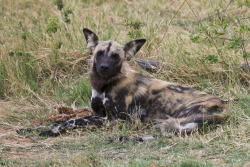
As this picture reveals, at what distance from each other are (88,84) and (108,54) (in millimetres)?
1146

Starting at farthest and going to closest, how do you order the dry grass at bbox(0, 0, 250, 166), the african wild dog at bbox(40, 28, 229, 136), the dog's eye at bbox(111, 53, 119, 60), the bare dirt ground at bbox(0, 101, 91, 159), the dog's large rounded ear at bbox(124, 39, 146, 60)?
the dog's large rounded ear at bbox(124, 39, 146, 60), the dog's eye at bbox(111, 53, 119, 60), the african wild dog at bbox(40, 28, 229, 136), the bare dirt ground at bbox(0, 101, 91, 159), the dry grass at bbox(0, 0, 250, 166)

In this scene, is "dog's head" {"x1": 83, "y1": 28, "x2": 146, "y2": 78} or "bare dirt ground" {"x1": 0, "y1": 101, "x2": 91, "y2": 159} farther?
"dog's head" {"x1": 83, "y1": 28, "x2": 146, "y2": 78}

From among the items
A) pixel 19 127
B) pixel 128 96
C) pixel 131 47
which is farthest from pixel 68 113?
pixel 131 47

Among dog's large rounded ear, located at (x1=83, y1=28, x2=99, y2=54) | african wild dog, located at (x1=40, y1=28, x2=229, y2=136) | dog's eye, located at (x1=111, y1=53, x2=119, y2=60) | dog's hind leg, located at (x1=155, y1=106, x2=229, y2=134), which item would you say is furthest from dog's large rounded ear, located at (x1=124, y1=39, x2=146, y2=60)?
dog's hind leg, located at (x1=155, y1=106, x2=229, y2=134)

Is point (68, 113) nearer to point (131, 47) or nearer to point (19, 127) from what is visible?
point (19, 127)

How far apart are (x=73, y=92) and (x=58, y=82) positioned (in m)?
0.53

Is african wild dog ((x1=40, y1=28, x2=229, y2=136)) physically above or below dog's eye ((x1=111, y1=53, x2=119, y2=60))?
below

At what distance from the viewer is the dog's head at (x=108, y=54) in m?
4.61

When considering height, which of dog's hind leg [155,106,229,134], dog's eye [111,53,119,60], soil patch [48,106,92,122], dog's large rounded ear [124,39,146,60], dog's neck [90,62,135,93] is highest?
dog's large rounded ear [124,39,146,60]

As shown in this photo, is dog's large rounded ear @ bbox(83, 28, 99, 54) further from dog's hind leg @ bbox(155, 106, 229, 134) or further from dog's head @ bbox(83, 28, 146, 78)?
dog's hind leg @ bbox(155, 106, 229, 134)

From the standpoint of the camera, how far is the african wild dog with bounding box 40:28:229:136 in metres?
4.52

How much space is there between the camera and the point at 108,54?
15.4 ft

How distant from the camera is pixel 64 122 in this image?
470 cm

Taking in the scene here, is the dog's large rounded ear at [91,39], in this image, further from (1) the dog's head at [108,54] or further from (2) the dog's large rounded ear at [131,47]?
(2) the dog's large rounded ear at [131,47]
